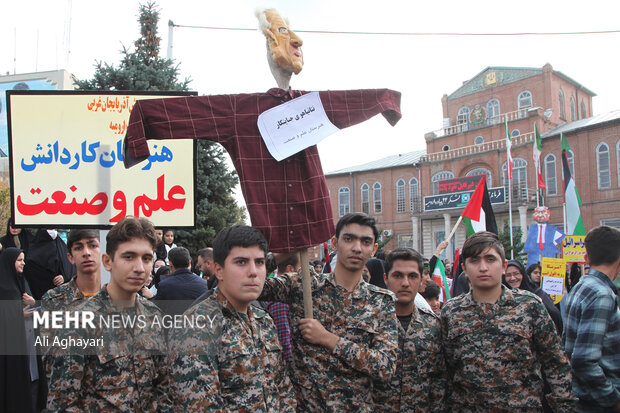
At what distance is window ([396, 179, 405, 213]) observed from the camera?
41.6 meters

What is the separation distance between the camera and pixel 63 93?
17.5 ft

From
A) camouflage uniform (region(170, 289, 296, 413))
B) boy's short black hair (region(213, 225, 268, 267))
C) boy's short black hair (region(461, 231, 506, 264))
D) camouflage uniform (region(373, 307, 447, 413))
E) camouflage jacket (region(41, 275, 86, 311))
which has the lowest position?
camouflage uniform (region(373, 307, 447, 413))

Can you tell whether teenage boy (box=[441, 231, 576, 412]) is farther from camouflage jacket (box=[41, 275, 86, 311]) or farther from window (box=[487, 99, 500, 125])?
window (box=[487, 99, 500, 125])

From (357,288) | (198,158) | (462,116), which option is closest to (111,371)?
(357,288)

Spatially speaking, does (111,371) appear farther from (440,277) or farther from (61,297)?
(440,277)

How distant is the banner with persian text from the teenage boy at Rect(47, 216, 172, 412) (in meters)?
2.35

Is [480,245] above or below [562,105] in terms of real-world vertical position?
below

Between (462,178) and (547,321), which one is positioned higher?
(462,178)

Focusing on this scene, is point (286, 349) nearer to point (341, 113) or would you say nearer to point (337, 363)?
point (337, 363)

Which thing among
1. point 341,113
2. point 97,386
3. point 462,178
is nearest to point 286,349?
point 97,386

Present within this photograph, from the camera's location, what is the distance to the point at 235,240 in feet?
8.10

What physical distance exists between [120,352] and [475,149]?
3842 cm

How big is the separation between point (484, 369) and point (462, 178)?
3480cm

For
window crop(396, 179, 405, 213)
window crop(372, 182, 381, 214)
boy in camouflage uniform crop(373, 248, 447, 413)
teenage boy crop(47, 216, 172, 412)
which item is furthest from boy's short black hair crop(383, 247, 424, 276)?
window crop(372, 182, 381, 214)
